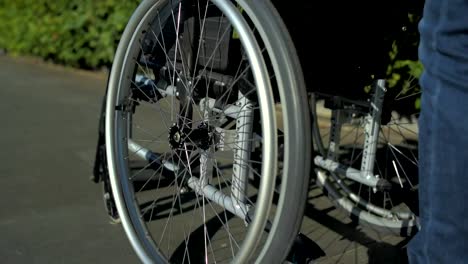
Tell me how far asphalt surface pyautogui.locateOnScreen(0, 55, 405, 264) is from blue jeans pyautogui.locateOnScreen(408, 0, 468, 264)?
1062mm

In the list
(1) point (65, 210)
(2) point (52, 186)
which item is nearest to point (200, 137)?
(1) point (65, 210)

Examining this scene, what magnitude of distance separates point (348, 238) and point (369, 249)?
0.16 m

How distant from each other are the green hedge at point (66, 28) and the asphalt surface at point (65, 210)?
2.04 meters

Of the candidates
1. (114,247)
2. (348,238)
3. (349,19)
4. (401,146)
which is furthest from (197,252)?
(401,146)

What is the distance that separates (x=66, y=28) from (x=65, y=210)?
217 inches

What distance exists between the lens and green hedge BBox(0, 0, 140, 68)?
25.1 feet

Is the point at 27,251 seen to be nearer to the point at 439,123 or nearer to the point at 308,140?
the point at 308,140

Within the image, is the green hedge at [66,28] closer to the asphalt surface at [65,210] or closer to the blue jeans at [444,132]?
the asphalt surface at [65,210]

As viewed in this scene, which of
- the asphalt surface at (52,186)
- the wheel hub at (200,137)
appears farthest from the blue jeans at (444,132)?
the asphalt surface at (52,186)

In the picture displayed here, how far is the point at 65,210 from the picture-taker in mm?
3352

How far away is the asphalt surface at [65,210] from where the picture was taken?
2.83m

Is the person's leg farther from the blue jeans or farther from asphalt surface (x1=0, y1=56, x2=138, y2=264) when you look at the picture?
asphalt surface (x1=0, y1=56, x2=138, y2=264)

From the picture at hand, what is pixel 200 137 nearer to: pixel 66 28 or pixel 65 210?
pixel 65 210

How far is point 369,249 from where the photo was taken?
2.91 meters
